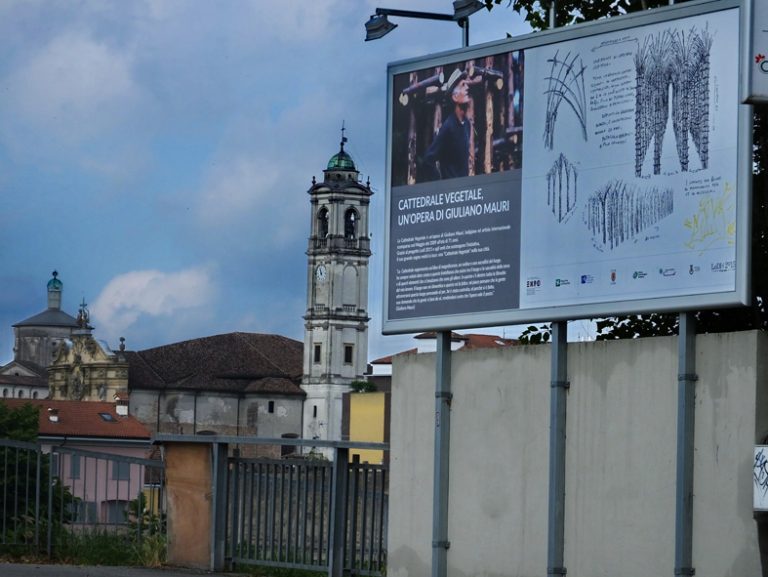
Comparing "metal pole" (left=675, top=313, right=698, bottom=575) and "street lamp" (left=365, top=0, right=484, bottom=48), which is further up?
"street lamp" (left=365, top=0, right=484, bottom=48)

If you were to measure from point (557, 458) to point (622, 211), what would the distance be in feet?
6.36

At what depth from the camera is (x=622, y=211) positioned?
1262cm

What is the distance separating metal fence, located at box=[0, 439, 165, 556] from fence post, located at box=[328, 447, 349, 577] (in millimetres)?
2719

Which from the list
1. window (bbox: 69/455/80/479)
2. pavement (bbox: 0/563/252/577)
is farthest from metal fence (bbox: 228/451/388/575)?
Answer: window (bbox: 69/455/80/479)

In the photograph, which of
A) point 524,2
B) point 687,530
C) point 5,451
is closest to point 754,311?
point 687,530

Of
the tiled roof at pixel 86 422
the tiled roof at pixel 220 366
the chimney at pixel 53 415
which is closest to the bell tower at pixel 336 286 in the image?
the tiled roof at pixel 220 366

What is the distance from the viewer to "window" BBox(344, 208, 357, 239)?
568 ft

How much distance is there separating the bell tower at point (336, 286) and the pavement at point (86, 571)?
151542 millimetres

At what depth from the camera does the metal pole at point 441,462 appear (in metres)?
14.1

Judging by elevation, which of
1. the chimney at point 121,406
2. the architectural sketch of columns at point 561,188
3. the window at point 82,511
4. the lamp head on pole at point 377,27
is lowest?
the window at point 82,511

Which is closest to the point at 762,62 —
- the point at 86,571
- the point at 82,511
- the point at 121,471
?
the point at 86,571

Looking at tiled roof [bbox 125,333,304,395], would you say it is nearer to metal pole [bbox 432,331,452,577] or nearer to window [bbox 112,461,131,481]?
window [bbox 112,461,131,481]

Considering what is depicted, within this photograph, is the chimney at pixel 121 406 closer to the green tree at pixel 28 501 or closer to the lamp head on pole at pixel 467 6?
the green tree at pixel 28 501

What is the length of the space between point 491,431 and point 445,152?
7.88 feet
